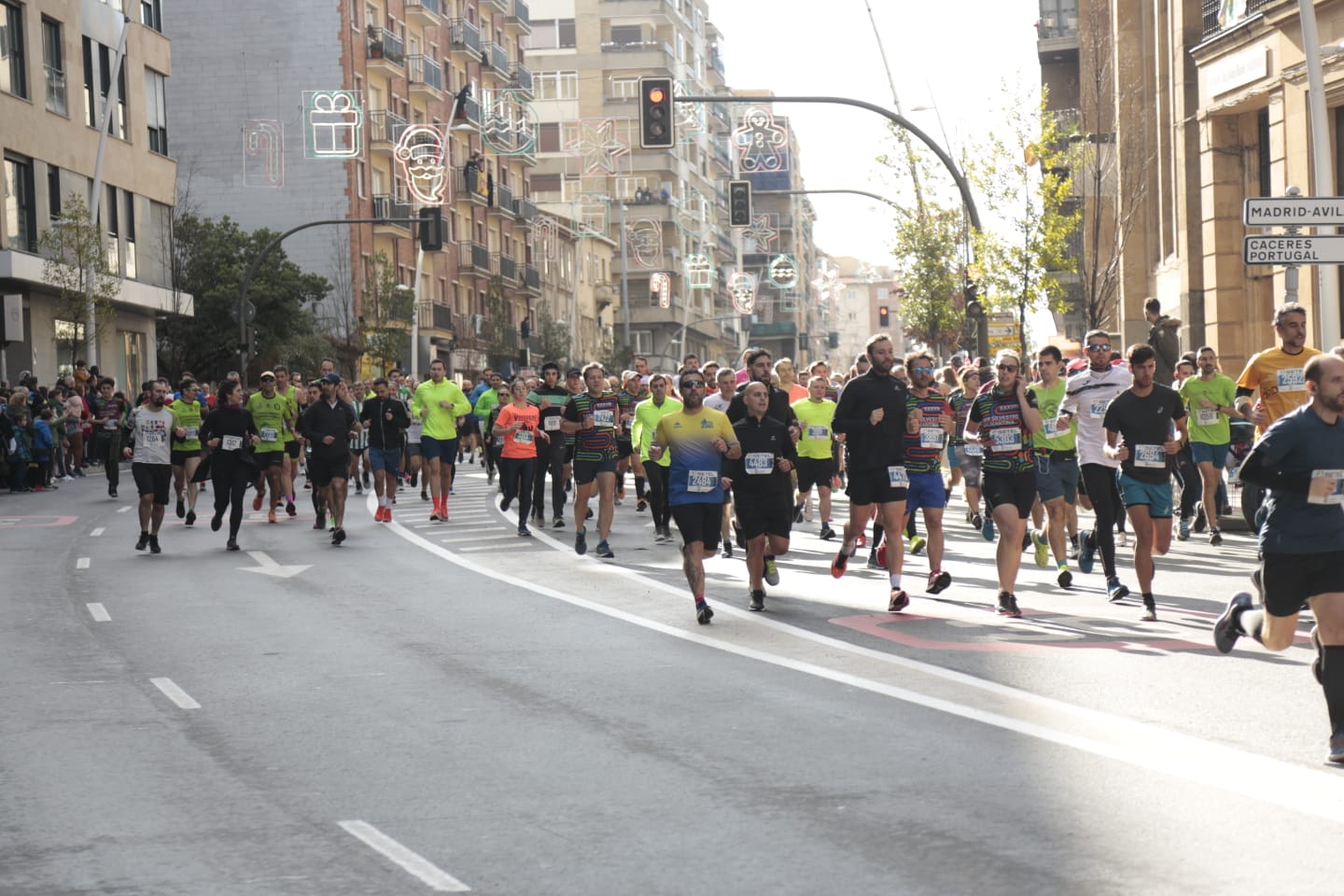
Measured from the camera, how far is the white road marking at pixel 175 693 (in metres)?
9.76

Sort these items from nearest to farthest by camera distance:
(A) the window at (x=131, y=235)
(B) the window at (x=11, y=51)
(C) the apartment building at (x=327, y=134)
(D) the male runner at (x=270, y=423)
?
(D) the male runner at (x=270, y=423) → (B) the window at (x=11, y=51) → (A) the window at (x=131, y=235) → (C) the apartment building at (x=327, y=134)

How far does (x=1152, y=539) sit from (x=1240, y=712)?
4096 mm

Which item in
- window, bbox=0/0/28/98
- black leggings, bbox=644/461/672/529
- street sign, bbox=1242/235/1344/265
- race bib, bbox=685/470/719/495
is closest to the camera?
race bib, bbox=685/470/719/495

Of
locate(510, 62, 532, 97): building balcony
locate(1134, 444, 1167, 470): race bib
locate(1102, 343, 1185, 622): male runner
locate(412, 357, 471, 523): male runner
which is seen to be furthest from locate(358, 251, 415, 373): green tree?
locate(1134, 444, 1167, 470): race bib

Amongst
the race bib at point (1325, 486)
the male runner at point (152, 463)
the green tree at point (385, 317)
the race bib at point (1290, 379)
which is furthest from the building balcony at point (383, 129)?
the race bib at point (1325, 486)

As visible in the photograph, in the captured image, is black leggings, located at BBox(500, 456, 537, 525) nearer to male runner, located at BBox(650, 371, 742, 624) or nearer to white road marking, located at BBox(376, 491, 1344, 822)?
male runner, located at BBox(650, 371, 742, 624)

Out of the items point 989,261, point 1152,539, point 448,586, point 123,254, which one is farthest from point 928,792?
point 123,254

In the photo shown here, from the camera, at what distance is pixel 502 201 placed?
81.9 m

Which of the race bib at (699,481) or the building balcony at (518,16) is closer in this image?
the race bib at (699,481)

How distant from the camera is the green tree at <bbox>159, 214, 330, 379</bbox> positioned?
182 ft

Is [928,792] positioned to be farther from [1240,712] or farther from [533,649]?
[533,649]

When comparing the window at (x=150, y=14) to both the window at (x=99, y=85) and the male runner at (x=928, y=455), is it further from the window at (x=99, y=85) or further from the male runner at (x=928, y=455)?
the male runner at (x=928, y=455)

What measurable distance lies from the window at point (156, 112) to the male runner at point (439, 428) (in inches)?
1178

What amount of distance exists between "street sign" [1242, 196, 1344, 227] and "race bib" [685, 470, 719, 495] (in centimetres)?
662
